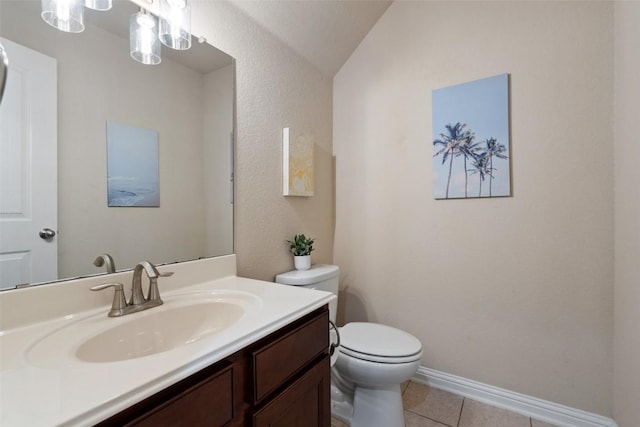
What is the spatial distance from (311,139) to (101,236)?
3.99 ft

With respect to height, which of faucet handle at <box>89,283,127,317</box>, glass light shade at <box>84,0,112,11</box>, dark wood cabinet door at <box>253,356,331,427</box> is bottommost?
dark wood cabinet door at <box>253,356,331,427</box>

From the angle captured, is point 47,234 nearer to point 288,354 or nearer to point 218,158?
point 218,158

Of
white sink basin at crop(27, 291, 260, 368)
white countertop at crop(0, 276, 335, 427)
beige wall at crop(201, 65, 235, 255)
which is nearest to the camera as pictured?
white countertop at crop(0, 276, 335, 427)

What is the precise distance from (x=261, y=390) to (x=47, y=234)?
0.77 metres

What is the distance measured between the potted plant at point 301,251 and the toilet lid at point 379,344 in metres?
0.41

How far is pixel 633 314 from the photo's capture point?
44.6 inches

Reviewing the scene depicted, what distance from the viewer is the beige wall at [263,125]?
1329 millimetres

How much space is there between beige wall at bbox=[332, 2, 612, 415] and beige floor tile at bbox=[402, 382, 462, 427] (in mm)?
146

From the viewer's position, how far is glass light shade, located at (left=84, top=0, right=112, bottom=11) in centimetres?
88

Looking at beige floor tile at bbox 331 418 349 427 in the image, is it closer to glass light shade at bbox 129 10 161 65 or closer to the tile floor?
the tile floor

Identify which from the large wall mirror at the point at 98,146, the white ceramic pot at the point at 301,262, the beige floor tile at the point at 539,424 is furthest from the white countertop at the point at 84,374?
the beige floor tile at the point at 539,424

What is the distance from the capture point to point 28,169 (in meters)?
0.79

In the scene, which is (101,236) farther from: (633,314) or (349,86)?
(633,314)

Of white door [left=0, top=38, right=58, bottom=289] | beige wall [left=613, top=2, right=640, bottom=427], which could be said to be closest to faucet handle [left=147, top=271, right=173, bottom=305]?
white door [left=0, top=38, right=58, bottom=289]
